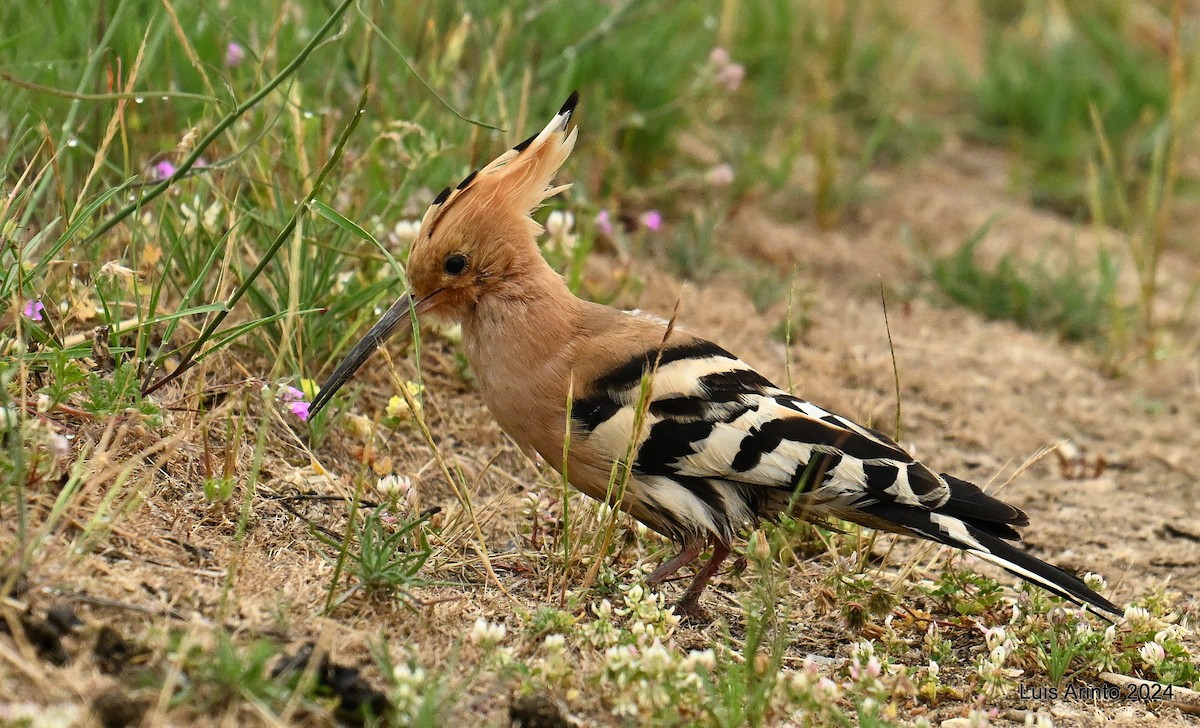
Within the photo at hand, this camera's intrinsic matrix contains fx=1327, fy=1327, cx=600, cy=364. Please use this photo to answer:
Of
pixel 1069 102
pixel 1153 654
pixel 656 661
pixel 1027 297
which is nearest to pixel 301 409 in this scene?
pixel 656 661

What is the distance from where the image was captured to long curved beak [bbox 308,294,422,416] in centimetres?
255

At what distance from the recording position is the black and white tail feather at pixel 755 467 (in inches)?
91.7

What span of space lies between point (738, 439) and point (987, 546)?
1.54 feet

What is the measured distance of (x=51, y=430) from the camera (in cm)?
200

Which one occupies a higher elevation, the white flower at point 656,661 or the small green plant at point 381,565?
the small green plant at point 381,565

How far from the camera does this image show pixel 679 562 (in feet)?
7.97

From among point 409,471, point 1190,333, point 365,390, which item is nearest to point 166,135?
point 365,390

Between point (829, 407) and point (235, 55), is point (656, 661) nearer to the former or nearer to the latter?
point (829, 407)

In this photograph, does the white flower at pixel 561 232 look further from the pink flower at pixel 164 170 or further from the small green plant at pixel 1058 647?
the small green plant at pixel 1058 647

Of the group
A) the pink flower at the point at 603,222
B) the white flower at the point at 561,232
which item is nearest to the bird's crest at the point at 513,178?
the white flower at the point at 561,232

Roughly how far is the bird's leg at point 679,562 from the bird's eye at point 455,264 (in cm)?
70

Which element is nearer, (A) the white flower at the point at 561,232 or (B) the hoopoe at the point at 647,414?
(B) the hoopoe at the point at 647,414

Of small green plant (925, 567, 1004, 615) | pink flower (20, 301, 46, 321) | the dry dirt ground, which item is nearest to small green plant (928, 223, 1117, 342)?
the dry dirt ground

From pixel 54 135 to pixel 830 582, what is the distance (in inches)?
75.4
